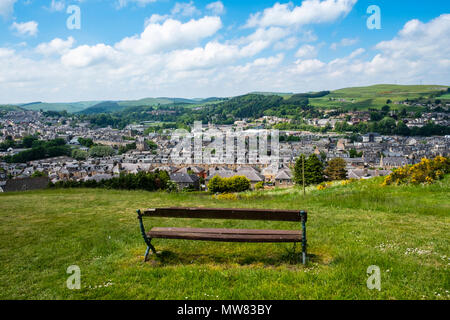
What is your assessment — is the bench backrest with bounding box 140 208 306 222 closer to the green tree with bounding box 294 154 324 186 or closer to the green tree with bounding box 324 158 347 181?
the green tree with bounding box 294 154 324 186

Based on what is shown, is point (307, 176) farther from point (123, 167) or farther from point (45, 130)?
point (45, 130)

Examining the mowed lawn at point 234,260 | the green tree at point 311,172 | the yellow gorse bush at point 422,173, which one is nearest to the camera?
the mowed lawn at point 234,260

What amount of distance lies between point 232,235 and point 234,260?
538 millimetres

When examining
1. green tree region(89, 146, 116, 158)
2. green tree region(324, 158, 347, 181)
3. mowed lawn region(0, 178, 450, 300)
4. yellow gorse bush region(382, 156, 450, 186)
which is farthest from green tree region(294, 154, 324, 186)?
green tree region(89, 146, 116, 158)

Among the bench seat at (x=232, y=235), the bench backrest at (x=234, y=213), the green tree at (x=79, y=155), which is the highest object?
the bench backrest at (x=234, y=213)

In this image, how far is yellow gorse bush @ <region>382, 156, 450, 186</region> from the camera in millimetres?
12820

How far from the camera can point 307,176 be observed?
126 ft

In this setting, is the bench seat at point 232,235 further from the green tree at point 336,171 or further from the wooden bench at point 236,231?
the green tree at point 336,171

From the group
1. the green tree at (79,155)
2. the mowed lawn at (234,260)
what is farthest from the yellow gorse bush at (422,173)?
the green tree at (79,155)

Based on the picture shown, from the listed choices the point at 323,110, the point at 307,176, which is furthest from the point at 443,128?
the point at 307,176

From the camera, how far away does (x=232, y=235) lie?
4648mm

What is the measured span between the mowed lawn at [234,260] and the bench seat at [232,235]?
1.39ft

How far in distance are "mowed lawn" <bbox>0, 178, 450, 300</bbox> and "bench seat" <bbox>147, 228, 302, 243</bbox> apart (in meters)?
0.42

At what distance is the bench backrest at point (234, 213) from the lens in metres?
4.51
